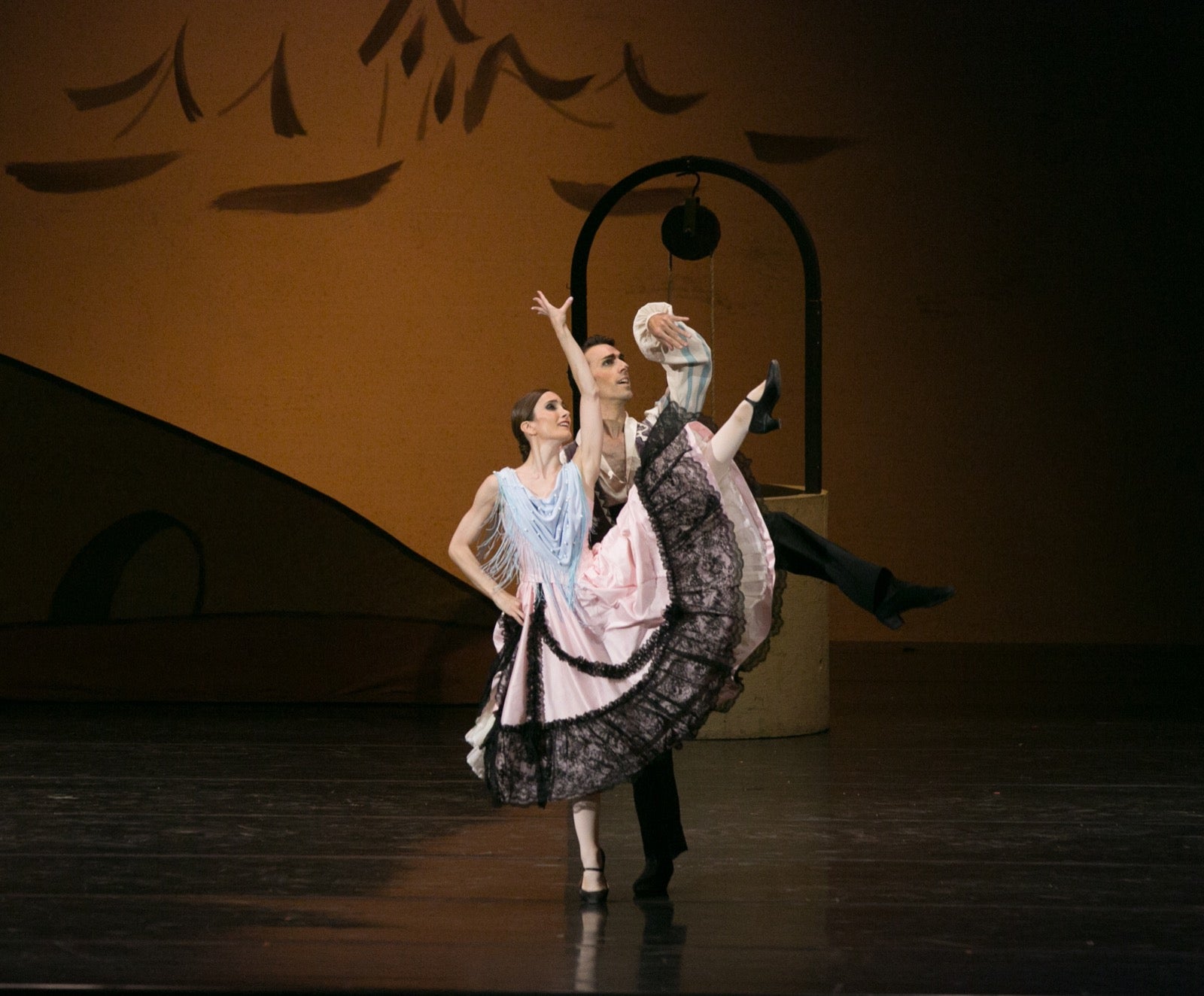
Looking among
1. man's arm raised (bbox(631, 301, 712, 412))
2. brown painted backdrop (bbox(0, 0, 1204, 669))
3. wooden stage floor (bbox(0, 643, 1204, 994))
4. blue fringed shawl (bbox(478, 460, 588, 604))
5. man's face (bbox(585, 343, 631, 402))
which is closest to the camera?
wooden stage floor (bbox(0, 643, 1204, 994))

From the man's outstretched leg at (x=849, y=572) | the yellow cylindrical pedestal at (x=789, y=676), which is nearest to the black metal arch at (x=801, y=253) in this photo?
the yellow cylindrical pedestal at (x=789, y=676)

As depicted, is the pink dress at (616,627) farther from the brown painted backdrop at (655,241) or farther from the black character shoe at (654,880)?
the brown painted backdrop at (655,241)

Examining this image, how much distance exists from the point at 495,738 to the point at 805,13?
17.0 ft

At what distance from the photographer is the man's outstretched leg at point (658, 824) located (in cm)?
333

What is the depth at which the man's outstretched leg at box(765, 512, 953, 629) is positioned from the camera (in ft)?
12.1

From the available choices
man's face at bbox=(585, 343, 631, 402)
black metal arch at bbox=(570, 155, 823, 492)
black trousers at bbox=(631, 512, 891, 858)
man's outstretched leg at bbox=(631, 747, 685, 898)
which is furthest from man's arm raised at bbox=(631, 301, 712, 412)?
black metal arch at bbox=(570, 155, 823, 492)

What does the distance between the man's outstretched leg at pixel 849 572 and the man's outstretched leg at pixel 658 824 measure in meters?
0.64

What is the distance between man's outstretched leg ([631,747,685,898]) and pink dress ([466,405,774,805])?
0.15 metres

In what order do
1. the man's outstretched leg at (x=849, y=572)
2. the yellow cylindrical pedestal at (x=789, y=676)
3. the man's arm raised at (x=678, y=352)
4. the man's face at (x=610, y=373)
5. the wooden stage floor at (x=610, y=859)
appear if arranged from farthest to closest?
the yellow cylindrical pedestal at (x=789, y=676)
the man's outstretched leg at (x=849, y=572)
the man's arm raised at (x=678, y=352)
the man's face at (x=610, y=373)
the wooden stage floor at (x=610, y=859)

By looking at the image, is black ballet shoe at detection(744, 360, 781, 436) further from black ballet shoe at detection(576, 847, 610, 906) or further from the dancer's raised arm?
black ballet shoe at detection(576, 847, 610, 906)

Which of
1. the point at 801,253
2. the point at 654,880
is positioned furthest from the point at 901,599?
the point at 801,253

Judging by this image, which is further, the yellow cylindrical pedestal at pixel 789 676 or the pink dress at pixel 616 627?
the yellow cylindrical pedestal at pixel 789 676

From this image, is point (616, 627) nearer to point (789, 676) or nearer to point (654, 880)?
point (654, 880)

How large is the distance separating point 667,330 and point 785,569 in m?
0.71
